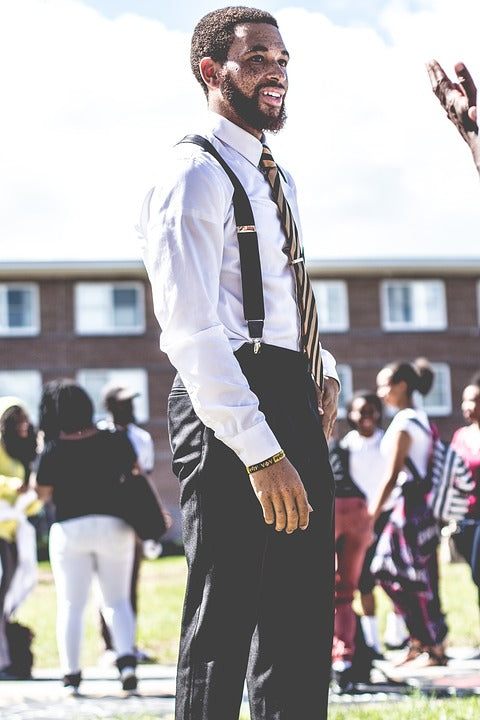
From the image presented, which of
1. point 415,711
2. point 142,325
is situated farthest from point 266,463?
point 142,325

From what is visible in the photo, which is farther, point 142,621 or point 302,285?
point 142,621

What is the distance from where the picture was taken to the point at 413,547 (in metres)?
8.39

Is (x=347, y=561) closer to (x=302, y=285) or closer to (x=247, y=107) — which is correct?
(x=302, y=285)

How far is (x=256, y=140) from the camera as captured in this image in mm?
3434

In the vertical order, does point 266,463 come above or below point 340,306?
below

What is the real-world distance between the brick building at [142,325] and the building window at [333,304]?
4 cm

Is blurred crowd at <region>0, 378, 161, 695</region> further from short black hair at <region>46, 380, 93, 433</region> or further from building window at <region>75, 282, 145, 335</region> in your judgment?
building window at <region>75, 282, 145, 335</region>

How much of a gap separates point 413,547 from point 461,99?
580cm

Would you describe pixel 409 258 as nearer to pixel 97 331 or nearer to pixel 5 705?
pixel 97 331

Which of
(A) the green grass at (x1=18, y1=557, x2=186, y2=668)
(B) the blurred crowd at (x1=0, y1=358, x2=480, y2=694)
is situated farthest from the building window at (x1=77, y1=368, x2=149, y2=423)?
(B) the blurred crowd at (x1=0, y1=358, x2=480, y2=694)

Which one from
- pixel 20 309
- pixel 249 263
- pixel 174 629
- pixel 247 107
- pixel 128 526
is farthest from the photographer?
pixel 20 309

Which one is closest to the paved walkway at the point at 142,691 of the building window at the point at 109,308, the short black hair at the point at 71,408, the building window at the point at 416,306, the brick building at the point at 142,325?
the short black hair at the point at 71,408

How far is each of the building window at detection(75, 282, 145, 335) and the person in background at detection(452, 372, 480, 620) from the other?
32.3m

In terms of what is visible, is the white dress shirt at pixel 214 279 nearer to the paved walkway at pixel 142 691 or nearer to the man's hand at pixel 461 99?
the man's hand at pixel 461 99
